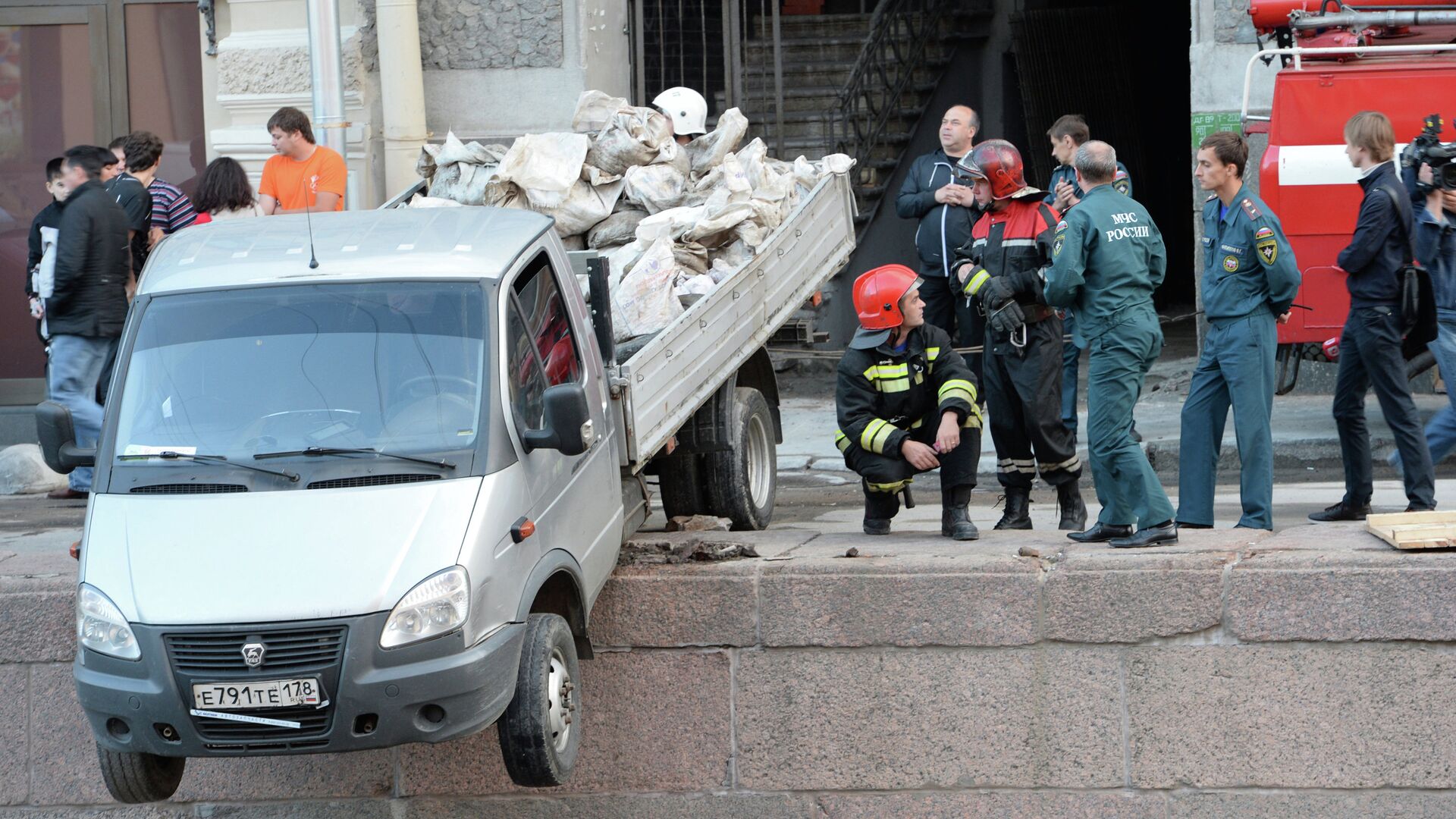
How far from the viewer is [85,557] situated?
4676 millimetres

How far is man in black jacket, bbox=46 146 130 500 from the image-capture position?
856 cm

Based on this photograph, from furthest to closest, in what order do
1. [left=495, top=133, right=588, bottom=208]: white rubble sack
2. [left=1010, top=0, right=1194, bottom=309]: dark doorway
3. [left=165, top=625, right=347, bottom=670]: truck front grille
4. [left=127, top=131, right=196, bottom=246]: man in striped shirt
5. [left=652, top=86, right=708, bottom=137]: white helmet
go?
[left=1010, top=0, right=1194, bottom=309]: dark doorway, [left=127, top=131, right=196, bottom=246]: man in striped shirt, [left=652, top=86, right=708, bottom=137]: white helmet, [left=495, top=133, right=588, bottom=208]: white rubble sack, [left=165, top=625, right=347, bottom=670]: truck front grille

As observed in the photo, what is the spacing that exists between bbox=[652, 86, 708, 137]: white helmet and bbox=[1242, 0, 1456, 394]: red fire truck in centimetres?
322

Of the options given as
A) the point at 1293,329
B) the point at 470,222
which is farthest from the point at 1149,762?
the point at 1293,329

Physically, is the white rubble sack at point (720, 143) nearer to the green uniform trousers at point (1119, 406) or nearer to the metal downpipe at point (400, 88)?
the green uniform trousers at point (1119, 406)

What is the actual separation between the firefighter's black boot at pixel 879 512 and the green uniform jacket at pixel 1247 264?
1565mm

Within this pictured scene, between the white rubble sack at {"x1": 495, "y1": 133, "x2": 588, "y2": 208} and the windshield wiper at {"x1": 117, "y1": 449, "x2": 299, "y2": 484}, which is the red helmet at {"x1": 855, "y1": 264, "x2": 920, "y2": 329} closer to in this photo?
the white rubble sack at {"x1": 495, "y1": 133, "x2": 588, "y2": 208}

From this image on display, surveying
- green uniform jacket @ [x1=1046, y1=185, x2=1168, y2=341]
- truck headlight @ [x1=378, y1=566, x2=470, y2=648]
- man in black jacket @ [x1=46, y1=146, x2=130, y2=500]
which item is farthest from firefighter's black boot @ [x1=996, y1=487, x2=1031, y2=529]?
man in black jacket @ [x1=46, y1=146, x2=130, y2=500]

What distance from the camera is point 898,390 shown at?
649 cm

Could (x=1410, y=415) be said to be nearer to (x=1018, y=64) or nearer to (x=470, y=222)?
(x=470, y=222)

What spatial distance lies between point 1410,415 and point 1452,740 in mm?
2114

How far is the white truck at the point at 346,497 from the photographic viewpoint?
440 cm

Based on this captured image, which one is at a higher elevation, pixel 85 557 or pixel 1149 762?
pixel 85 557

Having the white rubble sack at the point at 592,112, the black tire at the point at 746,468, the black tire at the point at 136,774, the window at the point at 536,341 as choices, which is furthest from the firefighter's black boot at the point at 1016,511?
the black tire at the point at 136,774
